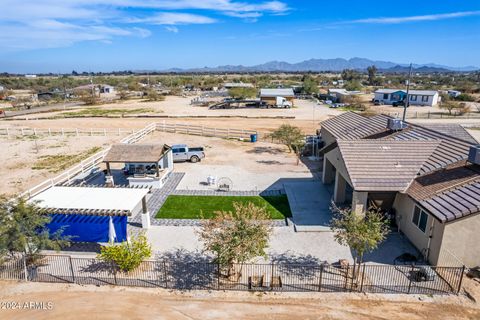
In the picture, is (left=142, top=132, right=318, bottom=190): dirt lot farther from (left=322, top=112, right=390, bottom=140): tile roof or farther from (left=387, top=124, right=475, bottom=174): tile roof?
(left=387, top=124, right=475, bottom=174): tile roof

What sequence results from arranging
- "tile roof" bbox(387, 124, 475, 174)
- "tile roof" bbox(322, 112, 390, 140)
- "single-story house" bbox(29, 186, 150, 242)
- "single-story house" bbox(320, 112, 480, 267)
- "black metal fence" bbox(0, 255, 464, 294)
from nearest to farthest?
1. "black metal fence" bbox(0, 255, 464, 294)
2. "single-story house" bbox(320, 112, 480, 267)
3. "single-story house" bbox(29, 186, 150, 242)
4. "tile roof" bbox(387, 124, 475, 174)
5. "tile roof" bbox(322, 112, 390, 140)

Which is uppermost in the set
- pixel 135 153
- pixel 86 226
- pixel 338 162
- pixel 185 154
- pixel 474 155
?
pixel 474 155

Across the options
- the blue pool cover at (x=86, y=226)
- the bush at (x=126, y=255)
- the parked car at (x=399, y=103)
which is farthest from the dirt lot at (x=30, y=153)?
the parked car at (x=399, y=103)

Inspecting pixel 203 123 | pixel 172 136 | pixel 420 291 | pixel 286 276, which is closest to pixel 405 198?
pixel 420 291

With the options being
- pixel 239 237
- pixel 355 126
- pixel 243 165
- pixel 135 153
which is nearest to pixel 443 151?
pixel 355 126

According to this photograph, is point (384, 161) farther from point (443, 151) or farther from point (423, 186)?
point (443, 151)

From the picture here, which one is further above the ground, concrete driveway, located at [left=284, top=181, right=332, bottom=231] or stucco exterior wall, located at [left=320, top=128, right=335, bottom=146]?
stucco exterior wall, located at [left=320, top=128, right=335, bottom=146]

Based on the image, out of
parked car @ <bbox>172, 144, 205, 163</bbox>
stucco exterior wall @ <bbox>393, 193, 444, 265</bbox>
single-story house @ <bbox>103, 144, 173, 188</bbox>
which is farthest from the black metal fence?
parked car @ <bbox>172, 144, 205, 163</bbox>
